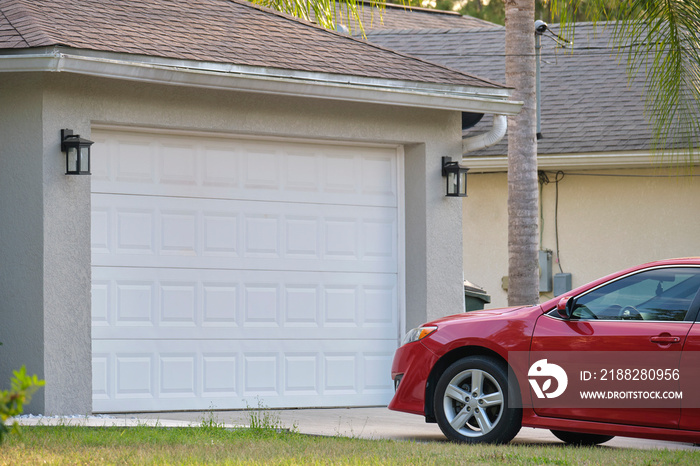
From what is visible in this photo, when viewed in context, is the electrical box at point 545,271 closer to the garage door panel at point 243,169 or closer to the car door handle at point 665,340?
the garage door panel at point 243,169

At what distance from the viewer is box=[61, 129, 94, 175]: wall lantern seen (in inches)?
361

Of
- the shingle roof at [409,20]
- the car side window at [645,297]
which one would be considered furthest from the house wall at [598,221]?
the car side window at [645,297]

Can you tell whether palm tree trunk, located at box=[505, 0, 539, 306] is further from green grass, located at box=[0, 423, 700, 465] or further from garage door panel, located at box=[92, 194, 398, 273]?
green grass, located at box=[0, 423, 700, 465]

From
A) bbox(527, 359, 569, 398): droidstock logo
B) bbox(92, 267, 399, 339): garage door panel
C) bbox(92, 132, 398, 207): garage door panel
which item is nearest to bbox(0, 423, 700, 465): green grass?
bbox(527, 359, 569, 398): droidstock logo

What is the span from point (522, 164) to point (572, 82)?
5.75 meters

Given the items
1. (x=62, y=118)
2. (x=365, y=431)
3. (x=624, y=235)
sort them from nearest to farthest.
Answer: (x=365, y=431)
(x=62, y=118)
(x=624, y=235)

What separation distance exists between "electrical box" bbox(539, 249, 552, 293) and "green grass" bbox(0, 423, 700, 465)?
28.1ft

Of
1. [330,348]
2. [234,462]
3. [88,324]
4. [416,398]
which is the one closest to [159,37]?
[88,324]

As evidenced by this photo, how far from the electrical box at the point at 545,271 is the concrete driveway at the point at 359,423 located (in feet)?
20.3

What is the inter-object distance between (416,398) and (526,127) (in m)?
5.25

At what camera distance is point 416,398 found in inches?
320

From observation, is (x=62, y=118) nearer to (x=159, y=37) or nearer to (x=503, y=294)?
(x=159, y=37)

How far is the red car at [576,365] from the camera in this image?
7.11 metres

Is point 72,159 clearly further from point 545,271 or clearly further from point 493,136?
point 545,271
